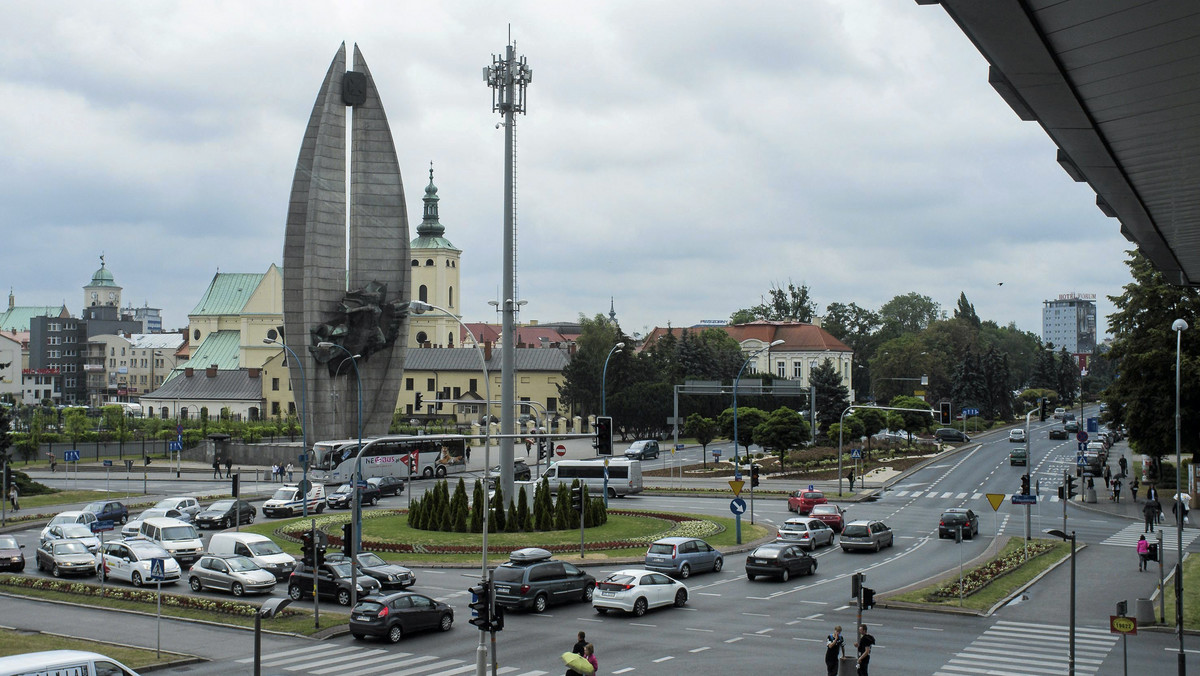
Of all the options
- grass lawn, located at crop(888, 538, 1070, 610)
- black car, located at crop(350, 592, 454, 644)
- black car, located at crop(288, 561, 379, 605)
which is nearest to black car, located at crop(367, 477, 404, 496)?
black car, located at crop(288, 561, 379, 605)

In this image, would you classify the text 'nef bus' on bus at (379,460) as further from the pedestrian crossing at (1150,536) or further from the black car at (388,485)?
the pedestrian crossing at (1150,536)

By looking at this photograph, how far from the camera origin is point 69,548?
33.8m

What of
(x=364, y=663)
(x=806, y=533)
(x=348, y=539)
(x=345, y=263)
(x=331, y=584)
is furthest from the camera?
(x=345, y=263)

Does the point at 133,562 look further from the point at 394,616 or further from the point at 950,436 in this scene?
the point at 950,436

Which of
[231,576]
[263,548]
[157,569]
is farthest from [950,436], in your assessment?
[157,569]

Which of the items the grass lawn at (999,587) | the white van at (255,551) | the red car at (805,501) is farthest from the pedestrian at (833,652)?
the red car at (805,501)

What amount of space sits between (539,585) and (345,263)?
162ft

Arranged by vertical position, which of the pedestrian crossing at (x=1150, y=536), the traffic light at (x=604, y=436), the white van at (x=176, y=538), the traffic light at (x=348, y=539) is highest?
the traffic light at (x=604, y=436)

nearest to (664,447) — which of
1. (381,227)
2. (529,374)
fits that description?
(529,374)

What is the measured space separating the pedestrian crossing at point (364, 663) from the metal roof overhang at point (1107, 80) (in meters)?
13.9

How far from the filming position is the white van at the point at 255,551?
107 ft

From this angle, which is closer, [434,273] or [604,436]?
[604,436]

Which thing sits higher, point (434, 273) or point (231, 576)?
point (434, 273)

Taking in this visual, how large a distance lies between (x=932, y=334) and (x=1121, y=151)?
465 feet
